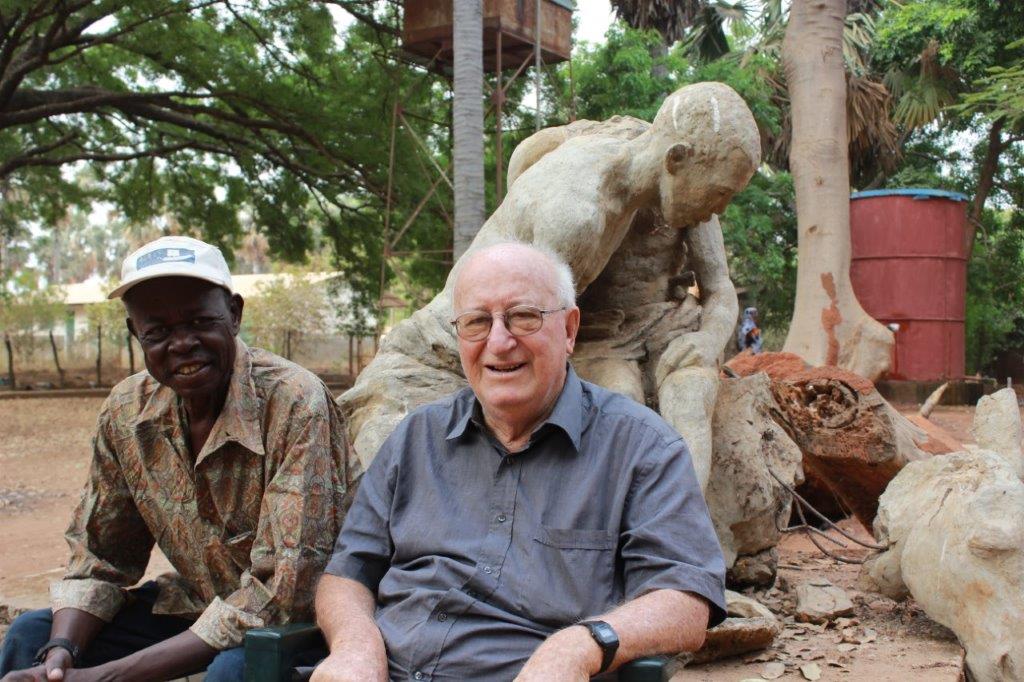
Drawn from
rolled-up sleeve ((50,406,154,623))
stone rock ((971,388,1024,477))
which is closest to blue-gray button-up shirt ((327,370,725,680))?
rolled-up sleeve ((50,406,154,623))

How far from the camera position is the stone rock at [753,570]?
4348mm

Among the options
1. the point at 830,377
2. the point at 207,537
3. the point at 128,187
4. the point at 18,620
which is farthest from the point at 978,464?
the point at 128,187

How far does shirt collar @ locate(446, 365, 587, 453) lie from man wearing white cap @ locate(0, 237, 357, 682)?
32cm

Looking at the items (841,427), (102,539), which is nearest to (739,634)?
(102,539)

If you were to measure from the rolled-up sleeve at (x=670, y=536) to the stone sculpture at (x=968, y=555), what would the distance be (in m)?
1.62

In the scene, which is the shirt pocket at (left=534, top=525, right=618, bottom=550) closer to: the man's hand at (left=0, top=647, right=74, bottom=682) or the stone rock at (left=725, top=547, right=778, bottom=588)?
the man's hand at (left=0, top=647, right=74, bottom=682)

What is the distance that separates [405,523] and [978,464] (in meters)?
2.47

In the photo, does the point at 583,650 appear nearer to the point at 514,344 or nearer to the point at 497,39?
the point at 514,344

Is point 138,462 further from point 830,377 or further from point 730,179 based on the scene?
point 830,377

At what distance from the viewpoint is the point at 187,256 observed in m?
2.40

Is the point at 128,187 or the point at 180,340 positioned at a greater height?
the point at 128,187

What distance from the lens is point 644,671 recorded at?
2039 mm

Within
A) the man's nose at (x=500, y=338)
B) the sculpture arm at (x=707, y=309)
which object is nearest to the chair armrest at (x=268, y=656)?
the man's nose at (x=500, y=338)

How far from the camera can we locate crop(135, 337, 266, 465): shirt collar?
97.0 inches
